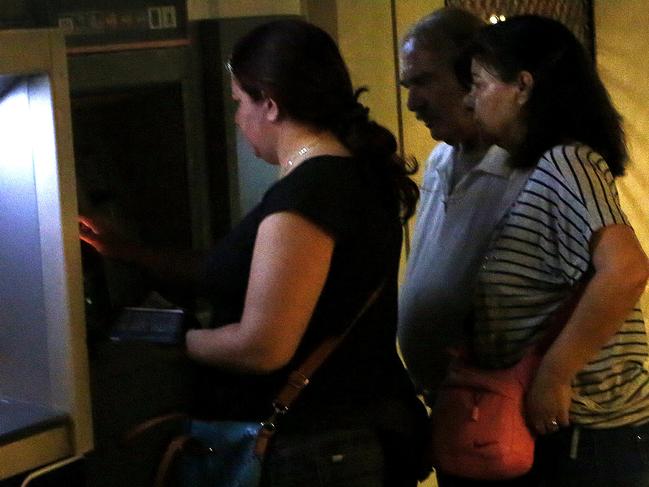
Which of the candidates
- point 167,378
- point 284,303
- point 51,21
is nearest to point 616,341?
point 284,303

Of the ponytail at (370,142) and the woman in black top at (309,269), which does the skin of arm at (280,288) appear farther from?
the ponytail at (370,142)

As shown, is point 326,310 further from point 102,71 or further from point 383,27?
point 383,27

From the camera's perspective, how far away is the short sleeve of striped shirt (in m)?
1.80

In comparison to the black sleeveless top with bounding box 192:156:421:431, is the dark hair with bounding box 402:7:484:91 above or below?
above

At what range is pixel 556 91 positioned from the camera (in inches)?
74.4

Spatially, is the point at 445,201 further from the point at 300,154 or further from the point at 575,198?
the point at 300,154

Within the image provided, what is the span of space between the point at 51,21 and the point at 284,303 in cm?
61

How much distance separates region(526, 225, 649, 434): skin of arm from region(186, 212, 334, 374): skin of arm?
0.45 m

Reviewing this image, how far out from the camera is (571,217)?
181cm

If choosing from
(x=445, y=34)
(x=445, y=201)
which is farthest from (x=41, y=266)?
(x=445, y=34)

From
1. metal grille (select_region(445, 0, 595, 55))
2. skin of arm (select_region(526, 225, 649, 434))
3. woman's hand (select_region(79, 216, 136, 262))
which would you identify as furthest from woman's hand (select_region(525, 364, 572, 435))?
metal grille (select_region(445, 0, 595, 55))

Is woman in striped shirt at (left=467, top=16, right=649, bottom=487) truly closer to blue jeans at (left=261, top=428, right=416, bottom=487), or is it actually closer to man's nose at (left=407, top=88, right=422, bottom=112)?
blue jeans at (left=261, top=428, right=416, bottom=487)

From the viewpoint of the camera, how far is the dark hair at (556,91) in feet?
6.22

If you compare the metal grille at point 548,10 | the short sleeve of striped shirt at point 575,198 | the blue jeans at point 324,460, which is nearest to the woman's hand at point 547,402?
the short sleeve of striped shirt at point 575,198
